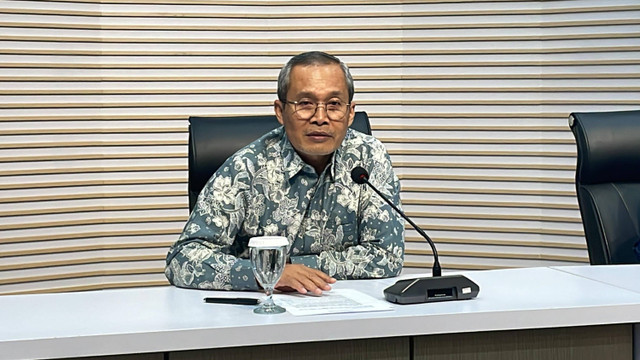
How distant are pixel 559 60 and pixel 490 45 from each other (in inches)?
15.9

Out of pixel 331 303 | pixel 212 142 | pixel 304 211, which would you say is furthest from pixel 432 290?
pixel 212 142

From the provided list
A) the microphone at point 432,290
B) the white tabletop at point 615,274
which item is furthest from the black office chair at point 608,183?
the microphone at point 432,290

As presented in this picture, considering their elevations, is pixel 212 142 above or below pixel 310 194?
above

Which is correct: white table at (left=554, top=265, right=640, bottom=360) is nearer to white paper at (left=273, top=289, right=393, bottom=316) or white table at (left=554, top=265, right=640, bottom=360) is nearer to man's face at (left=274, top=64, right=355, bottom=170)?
white paper at (left=273, top=289, right=393, bottom=316)

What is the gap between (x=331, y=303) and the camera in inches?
78.2

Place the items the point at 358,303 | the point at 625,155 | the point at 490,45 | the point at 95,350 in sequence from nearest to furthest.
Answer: the point at 95,350 < the point at 358,303 < the point at 625,155 < the point at 490,45

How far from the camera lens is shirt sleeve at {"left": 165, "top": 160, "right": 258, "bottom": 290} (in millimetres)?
2217

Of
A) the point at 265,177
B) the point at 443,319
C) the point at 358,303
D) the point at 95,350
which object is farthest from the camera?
the point at 265,177

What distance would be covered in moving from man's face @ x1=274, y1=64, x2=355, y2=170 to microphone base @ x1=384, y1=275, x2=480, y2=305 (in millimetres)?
618

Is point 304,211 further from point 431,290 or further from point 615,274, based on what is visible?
point 615,274

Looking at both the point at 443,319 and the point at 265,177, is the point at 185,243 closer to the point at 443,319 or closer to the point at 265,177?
the point at 265,177

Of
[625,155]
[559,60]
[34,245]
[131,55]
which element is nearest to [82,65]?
[131,55]

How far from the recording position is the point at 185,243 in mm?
2375

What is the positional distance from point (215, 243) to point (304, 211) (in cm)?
30
